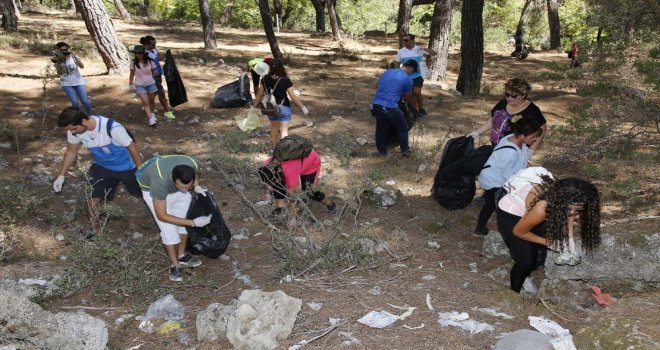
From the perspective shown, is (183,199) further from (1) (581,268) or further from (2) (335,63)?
(2) (335,63)

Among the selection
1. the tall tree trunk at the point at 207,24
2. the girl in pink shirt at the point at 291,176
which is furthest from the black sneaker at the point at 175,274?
the tall tree trunk at the point at 207,24

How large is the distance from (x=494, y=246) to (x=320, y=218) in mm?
1944

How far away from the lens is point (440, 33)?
1122 cm

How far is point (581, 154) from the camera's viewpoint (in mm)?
6820

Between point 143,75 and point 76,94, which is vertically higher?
point 143,75

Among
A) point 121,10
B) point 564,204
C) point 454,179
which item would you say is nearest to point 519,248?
point 564,204

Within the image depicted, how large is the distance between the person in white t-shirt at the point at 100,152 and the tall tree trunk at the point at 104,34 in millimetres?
6012

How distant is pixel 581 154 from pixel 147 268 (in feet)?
18.0

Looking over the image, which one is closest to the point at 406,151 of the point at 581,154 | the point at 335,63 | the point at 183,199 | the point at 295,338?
the point at 581,154

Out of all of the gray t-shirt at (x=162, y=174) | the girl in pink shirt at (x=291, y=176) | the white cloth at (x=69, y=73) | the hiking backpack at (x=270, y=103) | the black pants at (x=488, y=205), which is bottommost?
the black pants at (x=488, y=205)

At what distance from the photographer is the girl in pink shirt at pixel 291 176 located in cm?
487

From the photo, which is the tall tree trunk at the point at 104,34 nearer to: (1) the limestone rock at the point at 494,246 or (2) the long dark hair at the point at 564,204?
Answer: (1) the limestone rock at the point at 494,246

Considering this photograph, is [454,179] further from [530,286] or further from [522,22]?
[522,22]

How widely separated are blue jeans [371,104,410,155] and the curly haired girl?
123 inches
